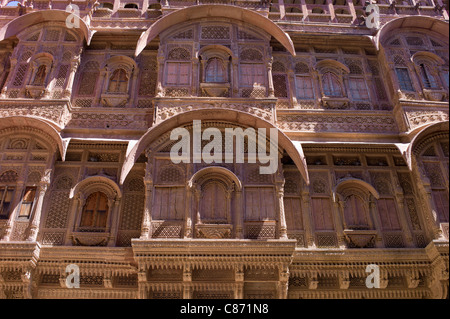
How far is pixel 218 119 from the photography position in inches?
420

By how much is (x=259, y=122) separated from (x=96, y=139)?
3.95m

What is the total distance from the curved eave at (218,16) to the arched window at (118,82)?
3.81 ft

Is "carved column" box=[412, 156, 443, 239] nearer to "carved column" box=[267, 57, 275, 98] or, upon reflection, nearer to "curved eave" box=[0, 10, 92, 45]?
"carved column" box=[267, 57, 275, 98]

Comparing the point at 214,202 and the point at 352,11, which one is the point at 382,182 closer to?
the point at 214,202

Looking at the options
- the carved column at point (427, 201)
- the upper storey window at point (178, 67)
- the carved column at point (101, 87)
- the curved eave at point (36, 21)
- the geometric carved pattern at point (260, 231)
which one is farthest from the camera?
the curved eave at point (36, 21)

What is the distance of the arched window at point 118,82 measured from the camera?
12113 mm

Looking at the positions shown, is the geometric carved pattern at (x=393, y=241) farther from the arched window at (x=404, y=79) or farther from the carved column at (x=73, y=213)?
the carved column at (x=73, y=213)

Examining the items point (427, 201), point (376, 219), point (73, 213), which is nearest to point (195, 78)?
point (73, 213)

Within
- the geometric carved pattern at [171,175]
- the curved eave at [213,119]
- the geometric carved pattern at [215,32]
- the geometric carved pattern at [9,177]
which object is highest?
the geometric carved pattern at [215,32]

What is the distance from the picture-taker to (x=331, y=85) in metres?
12.5

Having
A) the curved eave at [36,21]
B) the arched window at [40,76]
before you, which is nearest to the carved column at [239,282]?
the arched window at [40,76]

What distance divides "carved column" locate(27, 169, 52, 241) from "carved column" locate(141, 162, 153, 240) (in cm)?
234

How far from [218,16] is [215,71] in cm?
175

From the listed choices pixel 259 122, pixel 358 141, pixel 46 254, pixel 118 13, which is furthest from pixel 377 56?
pixel 46 254
